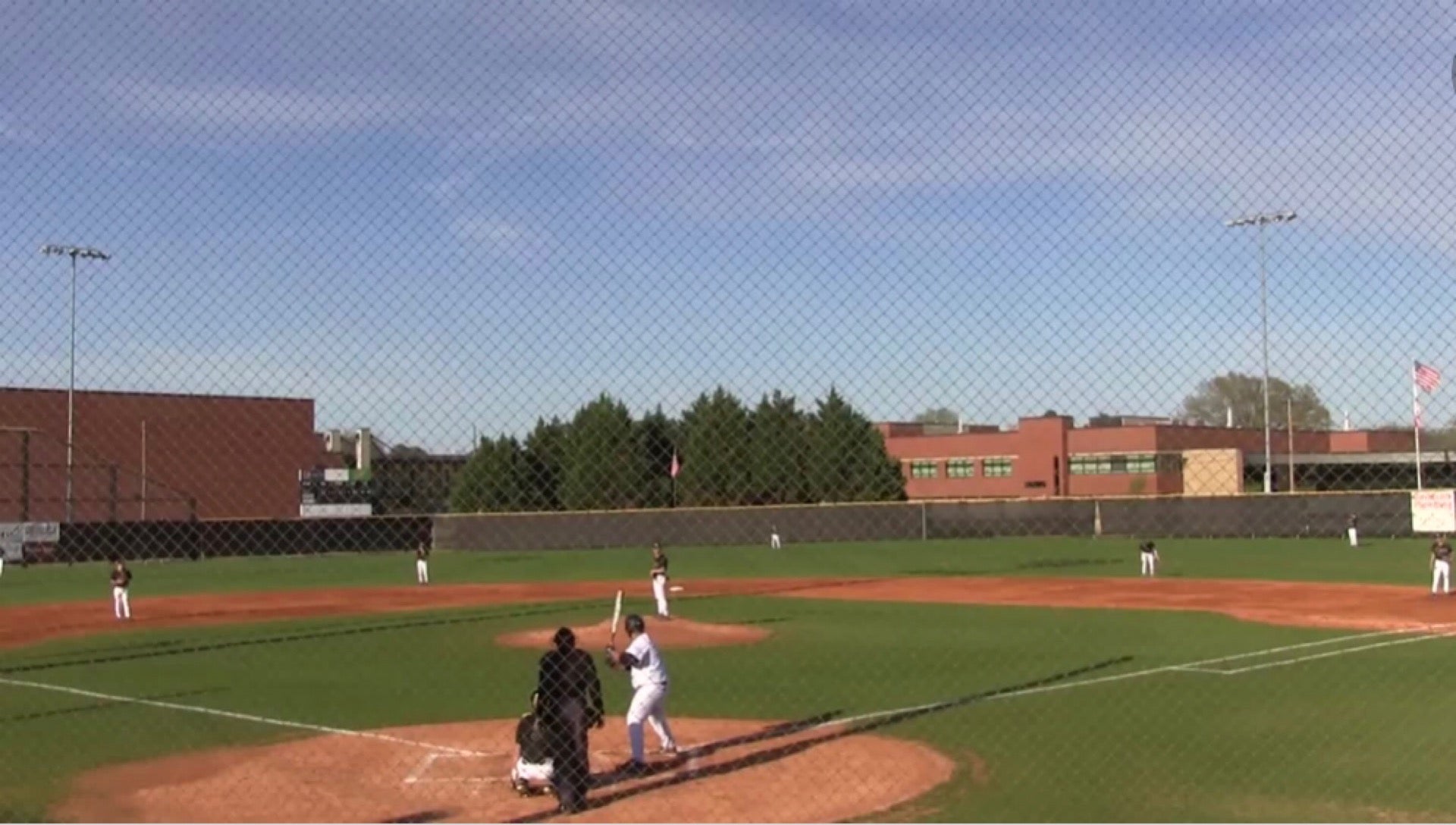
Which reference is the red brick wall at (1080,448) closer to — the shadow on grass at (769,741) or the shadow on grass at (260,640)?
the shadow on grass at (260,640)

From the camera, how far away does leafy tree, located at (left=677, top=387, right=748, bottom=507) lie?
1997 centimetres

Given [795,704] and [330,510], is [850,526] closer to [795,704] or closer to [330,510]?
[330,510]

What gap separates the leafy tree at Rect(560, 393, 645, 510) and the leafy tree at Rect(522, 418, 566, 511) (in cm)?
9

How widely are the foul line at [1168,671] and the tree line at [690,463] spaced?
2955mm

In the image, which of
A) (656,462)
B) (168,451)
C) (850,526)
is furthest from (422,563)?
(656,462)

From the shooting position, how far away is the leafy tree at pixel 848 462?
52.6ft

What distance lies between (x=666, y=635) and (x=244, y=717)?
30.3ft

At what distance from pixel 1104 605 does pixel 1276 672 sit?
11284mm

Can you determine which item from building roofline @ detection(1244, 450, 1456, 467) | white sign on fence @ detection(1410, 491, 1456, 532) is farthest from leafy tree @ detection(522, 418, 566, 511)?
building roofline @ detection(1244, 450, 1456, 467)

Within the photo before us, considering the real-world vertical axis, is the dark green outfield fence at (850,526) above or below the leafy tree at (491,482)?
below

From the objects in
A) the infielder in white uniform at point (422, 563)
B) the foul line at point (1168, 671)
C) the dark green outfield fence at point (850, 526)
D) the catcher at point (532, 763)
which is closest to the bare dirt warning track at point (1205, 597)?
the foul line at point (1168, 671)

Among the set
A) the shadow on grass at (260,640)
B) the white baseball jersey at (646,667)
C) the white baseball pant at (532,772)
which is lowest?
the shadow on grass at (260,640)

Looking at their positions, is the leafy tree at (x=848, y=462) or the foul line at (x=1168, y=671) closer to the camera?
the foul line at (x=1168, y=671)

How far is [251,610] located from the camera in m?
31.4
